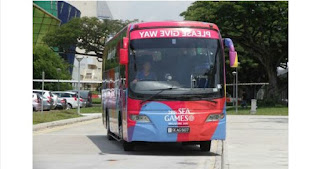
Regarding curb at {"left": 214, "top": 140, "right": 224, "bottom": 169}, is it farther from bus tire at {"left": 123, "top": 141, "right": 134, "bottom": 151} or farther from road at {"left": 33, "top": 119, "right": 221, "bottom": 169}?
bus tire at {"left": 123, "top": 141, "right": 134, "bottom": 151}

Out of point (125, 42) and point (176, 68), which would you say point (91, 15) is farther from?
point (176, 68)

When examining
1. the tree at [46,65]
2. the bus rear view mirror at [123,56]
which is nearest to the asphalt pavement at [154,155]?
the bus rear view mirror at [123,56]

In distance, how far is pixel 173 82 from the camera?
615 inches

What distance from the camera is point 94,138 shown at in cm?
2192

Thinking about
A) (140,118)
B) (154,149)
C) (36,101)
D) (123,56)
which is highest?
(123,56)

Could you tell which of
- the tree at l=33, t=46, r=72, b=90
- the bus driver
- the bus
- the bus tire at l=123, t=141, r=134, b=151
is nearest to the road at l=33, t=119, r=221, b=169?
the bus tire at l=123, t=141, r=134, b=151

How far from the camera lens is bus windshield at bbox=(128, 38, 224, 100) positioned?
51.2 feet

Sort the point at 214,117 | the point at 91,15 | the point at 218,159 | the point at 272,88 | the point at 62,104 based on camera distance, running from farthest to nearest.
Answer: the point at 91,15 → the point at 272,88 → the point at 62,104 → the point at 214,117 → the point at 218,159

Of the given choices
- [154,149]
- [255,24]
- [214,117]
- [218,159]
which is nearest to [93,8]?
[255,24]

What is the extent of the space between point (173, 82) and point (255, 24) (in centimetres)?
3505

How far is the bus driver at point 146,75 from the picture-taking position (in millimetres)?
15656

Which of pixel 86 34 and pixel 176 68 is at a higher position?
pixel 86 34
